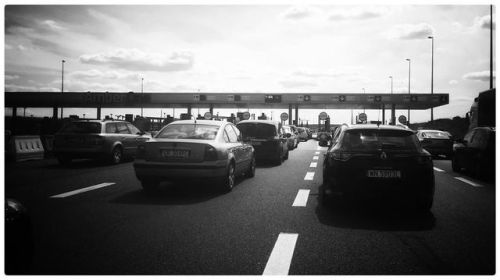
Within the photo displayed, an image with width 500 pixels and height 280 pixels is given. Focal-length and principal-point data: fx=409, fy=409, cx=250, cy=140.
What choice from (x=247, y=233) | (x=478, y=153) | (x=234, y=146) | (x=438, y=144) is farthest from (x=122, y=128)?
(x=438, y=144)

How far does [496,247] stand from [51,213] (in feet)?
19.2

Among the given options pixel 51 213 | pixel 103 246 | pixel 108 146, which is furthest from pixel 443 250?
pixel 108 146

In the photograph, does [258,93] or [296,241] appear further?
[258,93]

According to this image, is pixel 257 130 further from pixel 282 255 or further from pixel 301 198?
pixel 282 255

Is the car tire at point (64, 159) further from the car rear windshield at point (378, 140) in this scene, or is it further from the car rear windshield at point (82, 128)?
the car rear windshield at point (378, 140)

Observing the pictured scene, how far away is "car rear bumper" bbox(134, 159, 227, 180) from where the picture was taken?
25.2 ft

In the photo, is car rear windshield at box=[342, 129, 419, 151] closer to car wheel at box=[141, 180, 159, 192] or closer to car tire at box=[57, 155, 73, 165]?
car wheel at box=[141, 180, 159, 192]

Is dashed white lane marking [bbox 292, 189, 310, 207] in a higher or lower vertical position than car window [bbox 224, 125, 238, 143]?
lower

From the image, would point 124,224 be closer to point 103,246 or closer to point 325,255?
point 103,246

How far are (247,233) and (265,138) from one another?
388 inches

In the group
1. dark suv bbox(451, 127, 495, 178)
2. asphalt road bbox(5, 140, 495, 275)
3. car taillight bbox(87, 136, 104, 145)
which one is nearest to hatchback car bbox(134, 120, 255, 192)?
asphalt road bbox(5, 140, 495, 275)

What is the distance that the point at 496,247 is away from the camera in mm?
4457

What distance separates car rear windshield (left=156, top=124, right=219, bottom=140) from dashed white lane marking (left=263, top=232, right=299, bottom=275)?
148 inches

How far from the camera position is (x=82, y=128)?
44.8 ft
